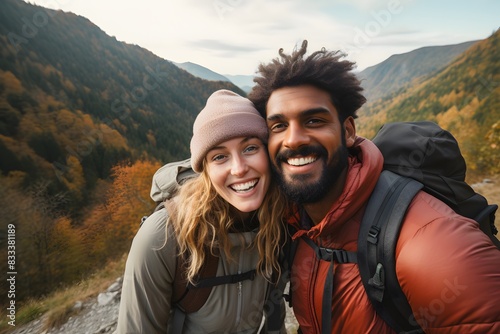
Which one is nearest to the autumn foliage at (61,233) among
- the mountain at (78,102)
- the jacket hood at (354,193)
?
the mountain at (78,102)

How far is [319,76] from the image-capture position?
2.00m

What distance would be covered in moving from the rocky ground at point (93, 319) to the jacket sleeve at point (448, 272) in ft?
13.3

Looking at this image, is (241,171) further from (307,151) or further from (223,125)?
(307,151)

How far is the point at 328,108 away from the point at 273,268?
4.42ft

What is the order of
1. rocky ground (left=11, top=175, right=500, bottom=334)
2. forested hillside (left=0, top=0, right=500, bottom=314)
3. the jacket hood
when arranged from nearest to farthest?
the jacket hood, rocky ground (left=11, top=175, right=500, bottom=334), forested hillside (left=0, top=0, right=500, bottom=314)

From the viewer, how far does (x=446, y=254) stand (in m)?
1.35

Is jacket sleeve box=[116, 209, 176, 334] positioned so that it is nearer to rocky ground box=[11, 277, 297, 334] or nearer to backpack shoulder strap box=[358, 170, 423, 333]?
backpack shoulder strap box=[358, 170, 423, 333]

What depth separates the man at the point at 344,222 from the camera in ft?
4.27

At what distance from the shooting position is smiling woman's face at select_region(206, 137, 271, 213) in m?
2.04

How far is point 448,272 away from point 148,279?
171 cm

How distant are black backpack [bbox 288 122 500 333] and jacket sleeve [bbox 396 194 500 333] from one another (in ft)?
0.25

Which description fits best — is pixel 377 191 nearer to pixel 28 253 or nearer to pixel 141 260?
pixel 141 260

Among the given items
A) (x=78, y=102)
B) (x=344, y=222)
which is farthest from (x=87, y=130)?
(x=344, y=222)

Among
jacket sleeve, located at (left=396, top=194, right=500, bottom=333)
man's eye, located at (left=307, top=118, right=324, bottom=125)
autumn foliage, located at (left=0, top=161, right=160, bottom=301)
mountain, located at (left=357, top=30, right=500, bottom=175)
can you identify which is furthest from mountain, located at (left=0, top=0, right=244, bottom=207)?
mountain, located at (left=357, top=30, right=500, bottom=175)
